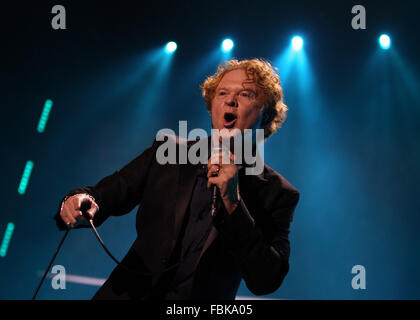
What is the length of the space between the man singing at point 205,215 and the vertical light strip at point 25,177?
2.73m

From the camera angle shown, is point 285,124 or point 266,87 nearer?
point 266,87

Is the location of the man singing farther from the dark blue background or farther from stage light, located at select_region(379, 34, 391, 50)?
stage light, located at select_region(379, 34, 391, 50)

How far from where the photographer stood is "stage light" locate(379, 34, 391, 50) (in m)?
4.50

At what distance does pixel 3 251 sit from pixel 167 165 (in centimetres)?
301

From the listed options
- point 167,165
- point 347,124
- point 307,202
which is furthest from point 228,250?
point 347,124

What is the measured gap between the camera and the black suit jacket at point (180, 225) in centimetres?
143

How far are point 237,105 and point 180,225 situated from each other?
1.98ft

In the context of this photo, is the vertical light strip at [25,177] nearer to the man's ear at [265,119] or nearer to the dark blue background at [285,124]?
the dark blue background at [285,124]

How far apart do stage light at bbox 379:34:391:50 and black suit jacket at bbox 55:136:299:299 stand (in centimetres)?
344

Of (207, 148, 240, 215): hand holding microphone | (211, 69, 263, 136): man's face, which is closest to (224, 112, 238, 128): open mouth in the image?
(211, 69, 263, 136): man's face

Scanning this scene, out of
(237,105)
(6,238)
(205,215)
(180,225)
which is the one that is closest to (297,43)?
(237,105)

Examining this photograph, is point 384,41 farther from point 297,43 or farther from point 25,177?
point 25,177

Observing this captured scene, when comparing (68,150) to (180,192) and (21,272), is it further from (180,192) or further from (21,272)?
(180,192)

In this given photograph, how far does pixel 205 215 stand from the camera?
5.30 feet
